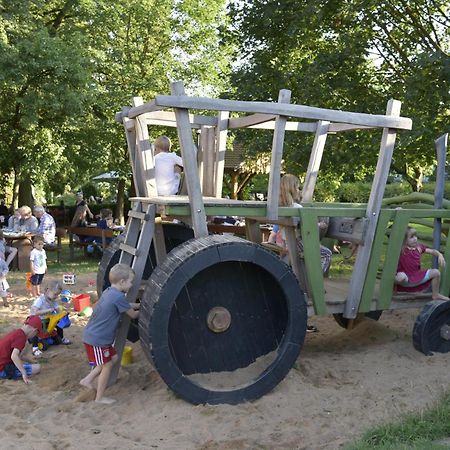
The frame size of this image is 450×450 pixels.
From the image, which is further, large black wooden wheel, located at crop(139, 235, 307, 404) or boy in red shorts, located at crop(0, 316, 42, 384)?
boy in red shorts, located at crop(0, 316, 42, 384)

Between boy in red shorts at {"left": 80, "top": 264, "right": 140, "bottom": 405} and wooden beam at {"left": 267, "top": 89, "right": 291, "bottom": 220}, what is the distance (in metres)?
1.28

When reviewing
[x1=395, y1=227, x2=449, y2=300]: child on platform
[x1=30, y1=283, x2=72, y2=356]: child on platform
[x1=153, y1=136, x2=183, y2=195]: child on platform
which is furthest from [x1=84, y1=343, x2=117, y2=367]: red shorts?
[x1=395, y1=227, x2=449, y2=300]: child on platform

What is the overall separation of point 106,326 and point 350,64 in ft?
29.5

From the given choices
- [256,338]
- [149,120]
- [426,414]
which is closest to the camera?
[426,414]

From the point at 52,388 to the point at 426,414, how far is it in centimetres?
307

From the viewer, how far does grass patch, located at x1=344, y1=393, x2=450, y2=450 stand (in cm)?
358

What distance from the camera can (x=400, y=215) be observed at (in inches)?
224

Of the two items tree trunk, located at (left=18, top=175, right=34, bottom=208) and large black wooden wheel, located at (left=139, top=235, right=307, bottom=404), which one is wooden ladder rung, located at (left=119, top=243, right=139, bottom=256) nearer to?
large black wooden wheel, located at (left=139, top=235, right=307, bottom=404)

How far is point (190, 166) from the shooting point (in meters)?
4.79

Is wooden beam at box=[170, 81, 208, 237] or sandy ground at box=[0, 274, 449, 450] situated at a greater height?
wooden beam at box=[170, 81, 208, 237]

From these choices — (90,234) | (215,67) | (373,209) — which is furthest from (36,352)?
(215,67)

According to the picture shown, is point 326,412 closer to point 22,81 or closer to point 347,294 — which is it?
point 347,294

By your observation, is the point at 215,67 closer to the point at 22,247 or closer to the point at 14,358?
the point at 22,247

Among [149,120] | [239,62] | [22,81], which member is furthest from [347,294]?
[22,81]
